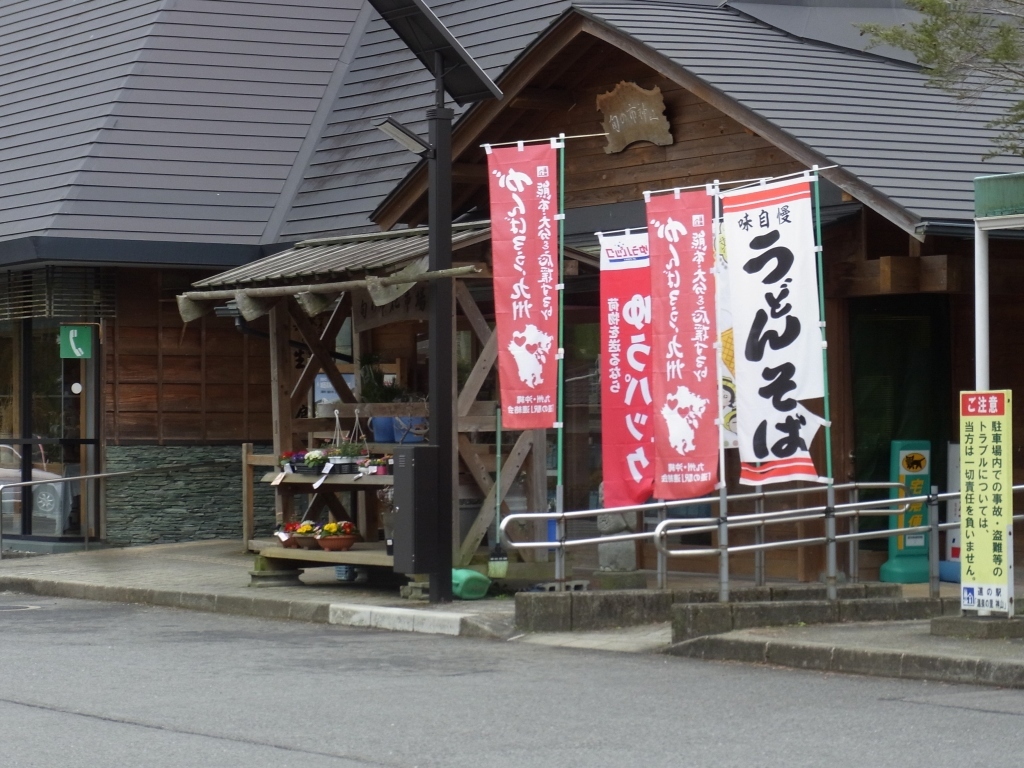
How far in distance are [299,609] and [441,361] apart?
2.33m

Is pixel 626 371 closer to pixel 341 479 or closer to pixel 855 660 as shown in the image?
pixel 341 479

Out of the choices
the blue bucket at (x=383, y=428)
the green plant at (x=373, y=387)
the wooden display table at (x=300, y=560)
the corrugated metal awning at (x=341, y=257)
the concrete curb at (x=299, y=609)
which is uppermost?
the corrugated metal awning at (x=341, y=257)

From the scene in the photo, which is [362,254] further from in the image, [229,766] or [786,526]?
[229,766]

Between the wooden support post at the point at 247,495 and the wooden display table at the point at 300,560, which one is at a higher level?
the wooden support post at the point at 247,495

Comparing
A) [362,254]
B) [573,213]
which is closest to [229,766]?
[362,254]

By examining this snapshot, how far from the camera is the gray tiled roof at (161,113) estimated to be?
17.9 metres

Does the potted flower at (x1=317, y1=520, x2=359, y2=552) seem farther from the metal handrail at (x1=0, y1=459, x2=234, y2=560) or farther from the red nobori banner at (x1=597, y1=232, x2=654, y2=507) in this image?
the metal handrail at (x1=0, y1=459, x2=234, y2=560)

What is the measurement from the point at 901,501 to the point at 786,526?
7.78 feet

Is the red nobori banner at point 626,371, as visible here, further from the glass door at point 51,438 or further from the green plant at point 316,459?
the glass door at point 51,438

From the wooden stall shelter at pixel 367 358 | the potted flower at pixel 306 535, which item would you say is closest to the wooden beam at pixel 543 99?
the wooden stall shelter at pixel 367 358

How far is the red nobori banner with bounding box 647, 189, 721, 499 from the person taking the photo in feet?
35.9

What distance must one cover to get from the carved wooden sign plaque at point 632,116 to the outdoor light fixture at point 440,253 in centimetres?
232

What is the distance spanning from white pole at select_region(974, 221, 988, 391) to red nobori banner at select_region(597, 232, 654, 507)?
269cm

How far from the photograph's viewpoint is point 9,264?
1748 centimetres
